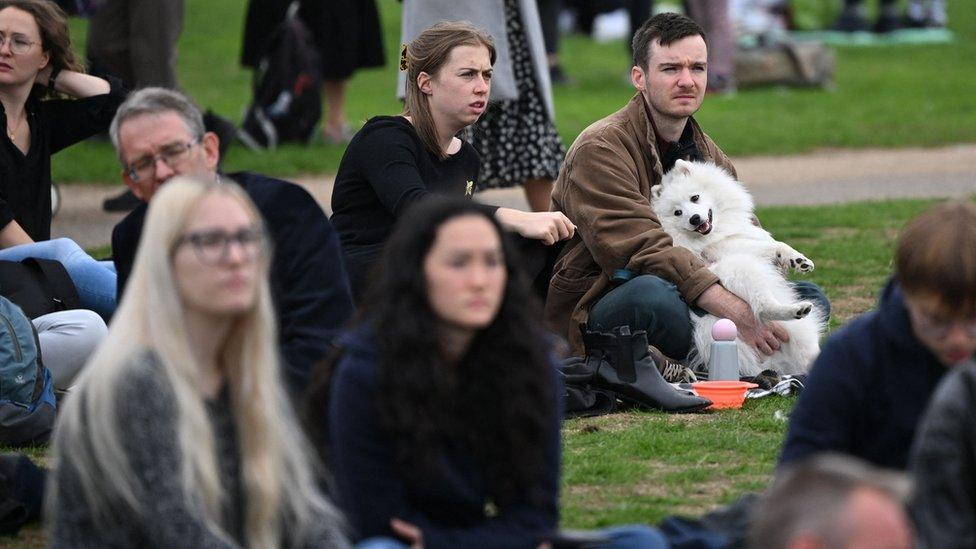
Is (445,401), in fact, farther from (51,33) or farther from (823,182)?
(823,182)

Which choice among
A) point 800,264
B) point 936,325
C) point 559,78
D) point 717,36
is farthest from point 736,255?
point 559,78

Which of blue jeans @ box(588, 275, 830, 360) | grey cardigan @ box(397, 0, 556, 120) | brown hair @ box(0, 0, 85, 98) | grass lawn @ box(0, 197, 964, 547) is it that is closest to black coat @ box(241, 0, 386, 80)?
grey cardigan @ box(397, 0, 556, 120)

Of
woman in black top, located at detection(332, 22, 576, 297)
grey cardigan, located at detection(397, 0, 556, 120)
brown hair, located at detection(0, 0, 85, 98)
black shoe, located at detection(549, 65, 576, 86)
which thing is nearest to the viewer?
woman in black top, located at detection(332, 22, 576, 297)

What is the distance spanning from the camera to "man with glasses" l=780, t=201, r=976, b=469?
12.0ft

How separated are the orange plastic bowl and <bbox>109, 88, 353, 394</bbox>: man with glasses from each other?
1.96 meters

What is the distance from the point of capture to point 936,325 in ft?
12.1

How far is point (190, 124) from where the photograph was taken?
183 inches

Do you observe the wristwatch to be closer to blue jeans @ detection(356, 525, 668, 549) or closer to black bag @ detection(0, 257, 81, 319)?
black bag @ detection(0, 257, 81, 319)

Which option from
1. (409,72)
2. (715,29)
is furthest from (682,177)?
(715,29)

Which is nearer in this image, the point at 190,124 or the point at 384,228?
the point at 190,124

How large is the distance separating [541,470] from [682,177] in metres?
2.98

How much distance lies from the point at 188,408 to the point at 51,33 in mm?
3971

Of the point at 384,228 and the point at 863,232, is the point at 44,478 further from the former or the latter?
the point at 863,232

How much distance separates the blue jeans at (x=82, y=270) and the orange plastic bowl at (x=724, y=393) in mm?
2428
